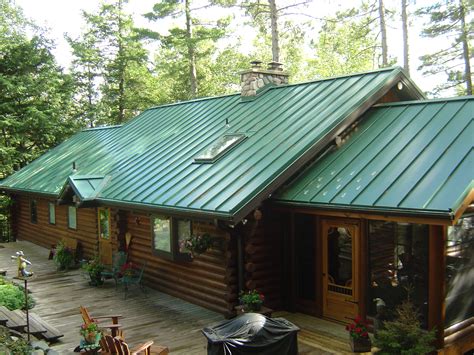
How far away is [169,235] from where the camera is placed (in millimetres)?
12078

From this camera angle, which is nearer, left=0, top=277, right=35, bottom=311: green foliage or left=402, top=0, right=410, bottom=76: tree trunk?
left=0, top=277, right=35, bottom=311: green foliage

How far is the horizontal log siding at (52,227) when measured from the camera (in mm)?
16453

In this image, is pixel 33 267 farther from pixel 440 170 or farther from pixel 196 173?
pixel 440 170

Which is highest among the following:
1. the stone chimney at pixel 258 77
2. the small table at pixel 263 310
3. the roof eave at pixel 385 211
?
the stone chimney at pixel 258 77

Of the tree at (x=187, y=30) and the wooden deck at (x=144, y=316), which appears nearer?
the wooden deck at (x=144, y=316)

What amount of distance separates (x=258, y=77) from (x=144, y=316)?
338 inches

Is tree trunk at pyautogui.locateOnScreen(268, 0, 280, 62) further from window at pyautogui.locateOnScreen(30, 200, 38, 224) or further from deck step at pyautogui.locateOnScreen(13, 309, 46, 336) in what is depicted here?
deck step at pyautogui.locateOnScreen(13, 309, 46, 336)

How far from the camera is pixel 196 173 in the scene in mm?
11523

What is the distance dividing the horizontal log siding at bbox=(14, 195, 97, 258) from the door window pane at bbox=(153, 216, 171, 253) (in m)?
4.30

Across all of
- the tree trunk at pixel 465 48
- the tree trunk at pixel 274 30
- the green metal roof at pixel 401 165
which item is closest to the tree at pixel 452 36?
the tree trunk at pixel 465 48

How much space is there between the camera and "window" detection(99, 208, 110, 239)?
605 inches

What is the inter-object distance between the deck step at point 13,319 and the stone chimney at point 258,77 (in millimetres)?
9305

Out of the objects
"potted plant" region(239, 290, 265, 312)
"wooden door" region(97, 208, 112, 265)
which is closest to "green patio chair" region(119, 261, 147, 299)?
"wooden door" region(97, 208, 112, 265)

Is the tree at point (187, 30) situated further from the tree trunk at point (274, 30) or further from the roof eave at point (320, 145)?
the roof eave at point (320, 145)
